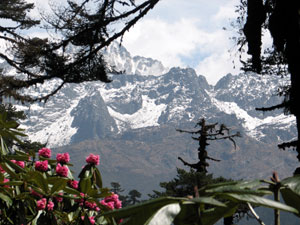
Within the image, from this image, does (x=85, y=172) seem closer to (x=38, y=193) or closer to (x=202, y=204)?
(x=38, y=193)

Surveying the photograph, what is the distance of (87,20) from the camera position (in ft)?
21.7

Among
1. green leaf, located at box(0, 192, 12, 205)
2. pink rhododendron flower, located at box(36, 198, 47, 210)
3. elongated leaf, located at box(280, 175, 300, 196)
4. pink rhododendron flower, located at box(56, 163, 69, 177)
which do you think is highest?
pink rhododendron flower, located at box(56, 163, 69, 177)

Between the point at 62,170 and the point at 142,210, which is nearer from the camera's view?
the point at 142,210

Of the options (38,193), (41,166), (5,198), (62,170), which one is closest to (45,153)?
(62,170)

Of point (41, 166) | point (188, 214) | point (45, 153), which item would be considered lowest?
point (188, 214)

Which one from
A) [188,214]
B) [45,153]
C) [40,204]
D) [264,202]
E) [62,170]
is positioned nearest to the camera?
[264,202]

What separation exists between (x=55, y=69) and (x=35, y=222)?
5.54 metres

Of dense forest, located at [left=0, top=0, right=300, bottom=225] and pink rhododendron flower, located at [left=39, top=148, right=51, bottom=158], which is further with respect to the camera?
pink rhododendron flower, located at [left=39, top=148, right=51, bottom=158]

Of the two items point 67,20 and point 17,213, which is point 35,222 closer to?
point 17,213

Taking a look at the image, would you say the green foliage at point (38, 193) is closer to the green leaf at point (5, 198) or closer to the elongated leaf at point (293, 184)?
the green leaf at point (5, 198)

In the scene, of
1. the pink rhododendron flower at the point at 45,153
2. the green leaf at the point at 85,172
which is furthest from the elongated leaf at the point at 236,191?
the pink rhododendron flower at the point at 45,153

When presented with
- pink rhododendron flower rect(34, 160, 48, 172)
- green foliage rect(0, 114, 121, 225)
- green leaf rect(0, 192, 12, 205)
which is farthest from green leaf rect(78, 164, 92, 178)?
green leaf rect(0, 192, 12, 205)

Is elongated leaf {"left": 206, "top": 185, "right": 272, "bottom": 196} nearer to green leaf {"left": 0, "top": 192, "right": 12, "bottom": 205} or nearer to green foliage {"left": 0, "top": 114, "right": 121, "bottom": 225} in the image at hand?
green foliage {"left": 0, "top": 114, "right": 121, "bottom": 225}

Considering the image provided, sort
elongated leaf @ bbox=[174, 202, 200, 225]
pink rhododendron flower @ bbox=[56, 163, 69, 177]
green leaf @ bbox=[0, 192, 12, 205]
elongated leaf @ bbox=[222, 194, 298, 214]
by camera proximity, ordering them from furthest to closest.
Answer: pink rhododendron flower @ bbox=[56, 163, 69, 177] → green leaf @ bbox=[0, 192, 12, 205] → elongated leaf @ bbox=[174, 202, 200, 225] → elongated leaf @ bbox=[222, 194, 298, 214]
